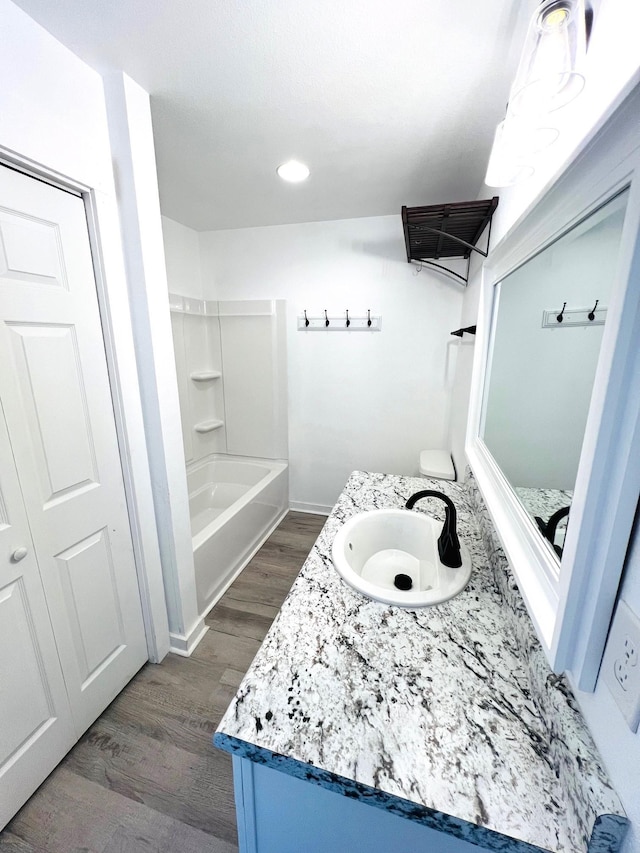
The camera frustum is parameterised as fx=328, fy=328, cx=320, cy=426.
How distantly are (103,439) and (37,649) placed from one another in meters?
0.74

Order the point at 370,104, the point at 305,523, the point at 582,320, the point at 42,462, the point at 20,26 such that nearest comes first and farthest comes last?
1. the point at 582,320
2. the point at 20,26
3. the point at 42,462
4. the point at 370,104
5. the point at 305,523

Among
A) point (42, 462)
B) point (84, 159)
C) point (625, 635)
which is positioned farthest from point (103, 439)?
point (625, 635)

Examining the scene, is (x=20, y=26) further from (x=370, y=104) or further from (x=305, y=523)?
(x=305, y=523)

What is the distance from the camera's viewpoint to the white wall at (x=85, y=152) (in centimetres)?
93

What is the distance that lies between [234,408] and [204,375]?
408mm

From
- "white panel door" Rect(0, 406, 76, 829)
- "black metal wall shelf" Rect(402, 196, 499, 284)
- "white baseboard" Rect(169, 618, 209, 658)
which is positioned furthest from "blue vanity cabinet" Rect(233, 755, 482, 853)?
"black metal wall shelf" Rect(402, 196, 499, 284)

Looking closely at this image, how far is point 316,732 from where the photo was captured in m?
0.63

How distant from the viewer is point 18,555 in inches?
40.9

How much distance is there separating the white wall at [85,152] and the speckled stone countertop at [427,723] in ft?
3.00

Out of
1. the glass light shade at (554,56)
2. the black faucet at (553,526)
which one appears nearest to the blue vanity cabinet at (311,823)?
the black faucet at (553,526)

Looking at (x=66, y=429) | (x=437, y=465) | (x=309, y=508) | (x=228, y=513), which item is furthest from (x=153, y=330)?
(x=309, y=508)

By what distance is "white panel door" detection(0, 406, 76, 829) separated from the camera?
102 cm

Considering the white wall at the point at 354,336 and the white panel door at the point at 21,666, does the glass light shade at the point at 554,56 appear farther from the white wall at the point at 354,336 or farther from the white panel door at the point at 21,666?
the white wall at the point at 354,336

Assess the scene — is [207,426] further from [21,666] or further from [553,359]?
[553,359]
